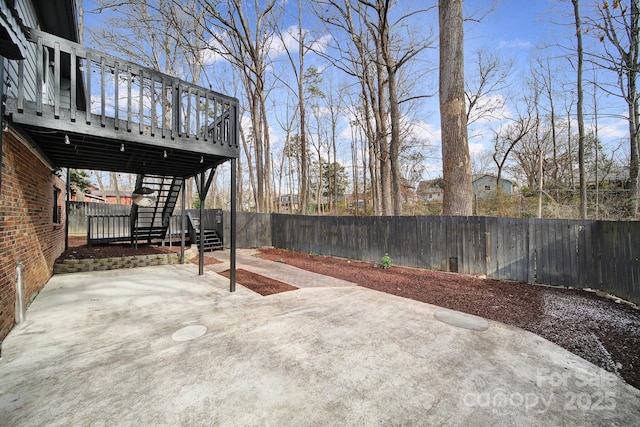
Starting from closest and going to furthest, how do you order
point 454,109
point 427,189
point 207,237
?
1. point 454,109
2. point 207,237
3. point 427,189

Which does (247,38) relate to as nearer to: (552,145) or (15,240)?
(15,240)

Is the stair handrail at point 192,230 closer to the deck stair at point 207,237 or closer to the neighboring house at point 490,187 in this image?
the deck stair at point 207,237

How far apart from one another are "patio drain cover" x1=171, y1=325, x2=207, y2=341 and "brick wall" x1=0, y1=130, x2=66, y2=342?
1.73 metres

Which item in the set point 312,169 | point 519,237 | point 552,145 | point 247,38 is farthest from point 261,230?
point 552,145

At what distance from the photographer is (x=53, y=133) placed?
133 inches

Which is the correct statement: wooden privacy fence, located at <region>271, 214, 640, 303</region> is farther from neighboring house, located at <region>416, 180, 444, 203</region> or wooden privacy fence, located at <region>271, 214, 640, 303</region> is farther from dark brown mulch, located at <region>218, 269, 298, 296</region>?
neighboring house, located at <region>416, 180, 444, 203</region>

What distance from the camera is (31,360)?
238 cm

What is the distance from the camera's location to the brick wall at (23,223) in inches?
116

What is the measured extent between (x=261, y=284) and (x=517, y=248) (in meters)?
5.35

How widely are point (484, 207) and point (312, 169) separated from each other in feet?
61.8

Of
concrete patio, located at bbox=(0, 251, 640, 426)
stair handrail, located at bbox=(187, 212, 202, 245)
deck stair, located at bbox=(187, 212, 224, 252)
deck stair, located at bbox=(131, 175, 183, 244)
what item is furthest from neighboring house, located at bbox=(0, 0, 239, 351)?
deck stair, located at bbox=(187, 212, 224, 252)

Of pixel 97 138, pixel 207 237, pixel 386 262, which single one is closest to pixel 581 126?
pixel 386 262

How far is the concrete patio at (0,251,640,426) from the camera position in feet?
5.65

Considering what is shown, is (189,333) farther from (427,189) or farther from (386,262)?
(427,189)
